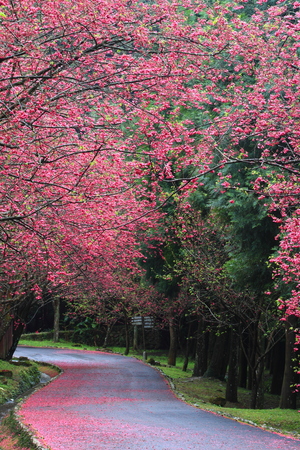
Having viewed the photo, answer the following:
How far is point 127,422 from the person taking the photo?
12.4 meters

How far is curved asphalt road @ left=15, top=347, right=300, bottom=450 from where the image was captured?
32.9 feet

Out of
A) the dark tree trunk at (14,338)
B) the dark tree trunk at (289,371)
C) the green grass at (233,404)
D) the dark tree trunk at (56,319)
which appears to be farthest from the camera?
the dark tree trunk at (56,319)

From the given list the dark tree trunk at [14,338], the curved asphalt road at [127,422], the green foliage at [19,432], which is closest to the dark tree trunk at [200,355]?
the curved asphalt road at [127,422]

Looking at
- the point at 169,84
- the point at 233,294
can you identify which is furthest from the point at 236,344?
the point at 169,84

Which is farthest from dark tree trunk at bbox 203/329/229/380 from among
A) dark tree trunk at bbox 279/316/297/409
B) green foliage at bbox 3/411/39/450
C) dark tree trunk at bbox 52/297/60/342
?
dark tree trunk at bbox 52/297/60/342

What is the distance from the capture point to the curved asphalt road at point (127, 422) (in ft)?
32.9

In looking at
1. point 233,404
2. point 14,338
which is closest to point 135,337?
point 14,338

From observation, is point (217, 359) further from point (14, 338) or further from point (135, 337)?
point (135, 337)

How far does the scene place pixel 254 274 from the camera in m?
16.4

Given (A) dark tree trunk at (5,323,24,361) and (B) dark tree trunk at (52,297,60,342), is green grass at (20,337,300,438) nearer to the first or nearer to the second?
(B) dark tree trunk at (52,297,60,342)

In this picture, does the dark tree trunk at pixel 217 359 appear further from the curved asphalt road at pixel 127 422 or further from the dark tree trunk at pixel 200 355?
the curved asphalt road at pixel 127 422

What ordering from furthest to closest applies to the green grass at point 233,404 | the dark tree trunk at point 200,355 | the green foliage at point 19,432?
the dark tree trunk at point 200,355
the green grass at point 233,404
the green foliage at point 19,432

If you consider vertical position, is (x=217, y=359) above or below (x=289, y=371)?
below

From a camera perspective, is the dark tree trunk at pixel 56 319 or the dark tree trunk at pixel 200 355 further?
the dark tree trunk at pixel 56 319
